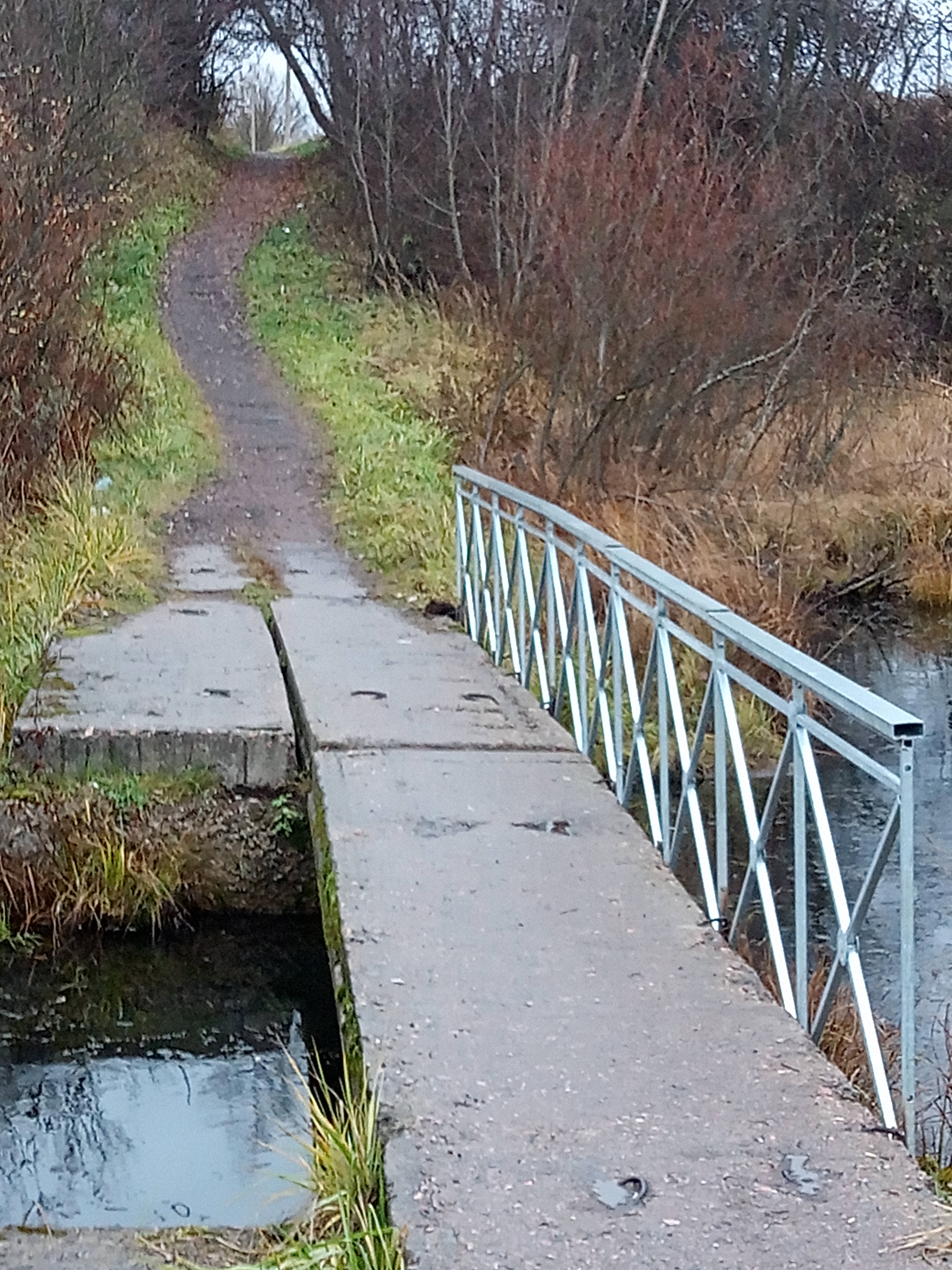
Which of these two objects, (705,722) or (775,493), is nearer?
(705,722)

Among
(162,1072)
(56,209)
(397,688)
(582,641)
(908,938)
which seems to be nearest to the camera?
(908,938)

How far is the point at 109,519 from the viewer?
379 inches

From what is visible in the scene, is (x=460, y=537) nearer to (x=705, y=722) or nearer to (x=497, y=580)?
(x=497, y=580)

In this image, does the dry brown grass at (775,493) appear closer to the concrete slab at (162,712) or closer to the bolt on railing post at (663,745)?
the concrete slab at (162,712)

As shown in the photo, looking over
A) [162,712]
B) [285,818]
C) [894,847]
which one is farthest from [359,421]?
[894,847]

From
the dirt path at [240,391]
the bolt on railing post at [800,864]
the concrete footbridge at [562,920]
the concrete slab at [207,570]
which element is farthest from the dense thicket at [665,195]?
the bolt on railing post at [800,864]

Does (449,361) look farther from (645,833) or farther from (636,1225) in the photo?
(636,1225)

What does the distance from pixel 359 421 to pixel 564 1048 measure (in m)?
11.7

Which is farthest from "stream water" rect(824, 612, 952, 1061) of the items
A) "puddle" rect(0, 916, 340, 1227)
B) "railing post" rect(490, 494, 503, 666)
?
"puddle" rect(0, 916, 340, 1227)

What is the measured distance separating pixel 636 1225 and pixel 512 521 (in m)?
4.68

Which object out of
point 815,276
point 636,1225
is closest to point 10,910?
point 636,1225

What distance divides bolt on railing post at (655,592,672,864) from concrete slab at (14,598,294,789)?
61.2 inches

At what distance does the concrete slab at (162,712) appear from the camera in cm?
566

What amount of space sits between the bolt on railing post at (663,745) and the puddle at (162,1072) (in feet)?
4.42
